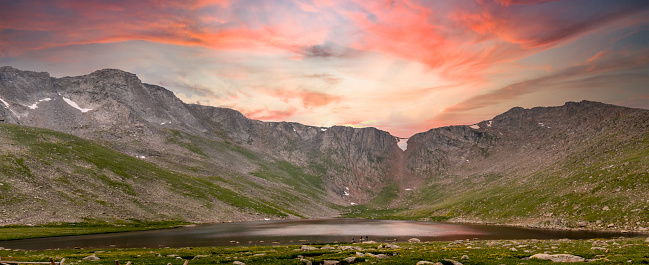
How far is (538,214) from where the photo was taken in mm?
129500

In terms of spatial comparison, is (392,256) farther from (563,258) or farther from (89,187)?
(89,187)

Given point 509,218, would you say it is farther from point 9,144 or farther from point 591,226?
point 9,144

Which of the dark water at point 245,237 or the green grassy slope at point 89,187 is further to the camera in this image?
the green grassy slope at point 89,187

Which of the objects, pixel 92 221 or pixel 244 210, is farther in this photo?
pixel 244 210

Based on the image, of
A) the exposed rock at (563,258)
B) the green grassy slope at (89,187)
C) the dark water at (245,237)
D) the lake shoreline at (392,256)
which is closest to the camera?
the exposed rock at (563,258)

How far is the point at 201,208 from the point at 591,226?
15883 centimetres

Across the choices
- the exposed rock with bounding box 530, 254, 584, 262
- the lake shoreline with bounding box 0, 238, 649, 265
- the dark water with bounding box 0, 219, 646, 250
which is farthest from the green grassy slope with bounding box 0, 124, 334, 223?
the exposed rock with bounding box 530, 254, 584, 262

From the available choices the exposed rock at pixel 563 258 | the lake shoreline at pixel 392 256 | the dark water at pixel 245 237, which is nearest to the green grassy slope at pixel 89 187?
the dark water at pixel 245 237

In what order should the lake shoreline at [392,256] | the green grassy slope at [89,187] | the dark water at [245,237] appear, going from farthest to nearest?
the green grassy slope at [89,187] < the dark water at [245,237] < the lake shoreline at [392,256]

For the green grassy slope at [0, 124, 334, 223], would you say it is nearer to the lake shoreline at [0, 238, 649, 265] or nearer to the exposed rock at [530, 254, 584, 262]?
the lake shoreline at [0, 238, 649, 265]

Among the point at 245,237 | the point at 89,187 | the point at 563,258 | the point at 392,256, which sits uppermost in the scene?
the point at 563,258

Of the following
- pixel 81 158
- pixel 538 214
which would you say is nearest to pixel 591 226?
pixel 538 214

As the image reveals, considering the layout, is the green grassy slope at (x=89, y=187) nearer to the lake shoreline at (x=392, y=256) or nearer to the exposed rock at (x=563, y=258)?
the lake shoreline at (x=392, y=256)

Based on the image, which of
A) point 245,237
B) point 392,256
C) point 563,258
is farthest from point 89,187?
point 563,258
